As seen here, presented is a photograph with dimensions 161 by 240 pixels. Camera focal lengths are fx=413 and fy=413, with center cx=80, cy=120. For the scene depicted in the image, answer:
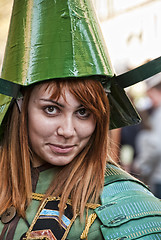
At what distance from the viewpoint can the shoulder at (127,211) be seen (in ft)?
5.45

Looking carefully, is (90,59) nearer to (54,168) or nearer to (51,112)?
(51,112)

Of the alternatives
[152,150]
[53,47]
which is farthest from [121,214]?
[152,150]

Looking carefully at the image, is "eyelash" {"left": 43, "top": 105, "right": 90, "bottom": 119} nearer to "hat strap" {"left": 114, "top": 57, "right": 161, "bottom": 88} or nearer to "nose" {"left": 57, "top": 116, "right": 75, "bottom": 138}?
"nose" {"left": 57, "top": 116, "right": 75, "bottom": 138}

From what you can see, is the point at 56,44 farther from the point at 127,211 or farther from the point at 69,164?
the point at 127,211

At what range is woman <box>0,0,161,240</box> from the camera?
1.73 meters

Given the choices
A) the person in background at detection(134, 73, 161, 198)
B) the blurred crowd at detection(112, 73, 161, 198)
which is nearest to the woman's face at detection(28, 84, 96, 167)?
the blurred crowd at detection(112, 73, 161, 198)

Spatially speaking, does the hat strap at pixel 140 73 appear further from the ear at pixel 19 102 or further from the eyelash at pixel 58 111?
the ear at pixel 19 102

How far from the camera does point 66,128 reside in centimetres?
174

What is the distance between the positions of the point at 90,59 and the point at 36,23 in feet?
0.99

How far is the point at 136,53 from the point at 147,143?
4.40 feet

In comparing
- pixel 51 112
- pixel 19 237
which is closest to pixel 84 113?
pixel 51 112

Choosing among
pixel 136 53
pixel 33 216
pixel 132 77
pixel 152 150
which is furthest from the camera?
pixel 136 53

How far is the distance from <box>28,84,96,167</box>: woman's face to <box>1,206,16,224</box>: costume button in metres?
0.27

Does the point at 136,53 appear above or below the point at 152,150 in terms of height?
above
